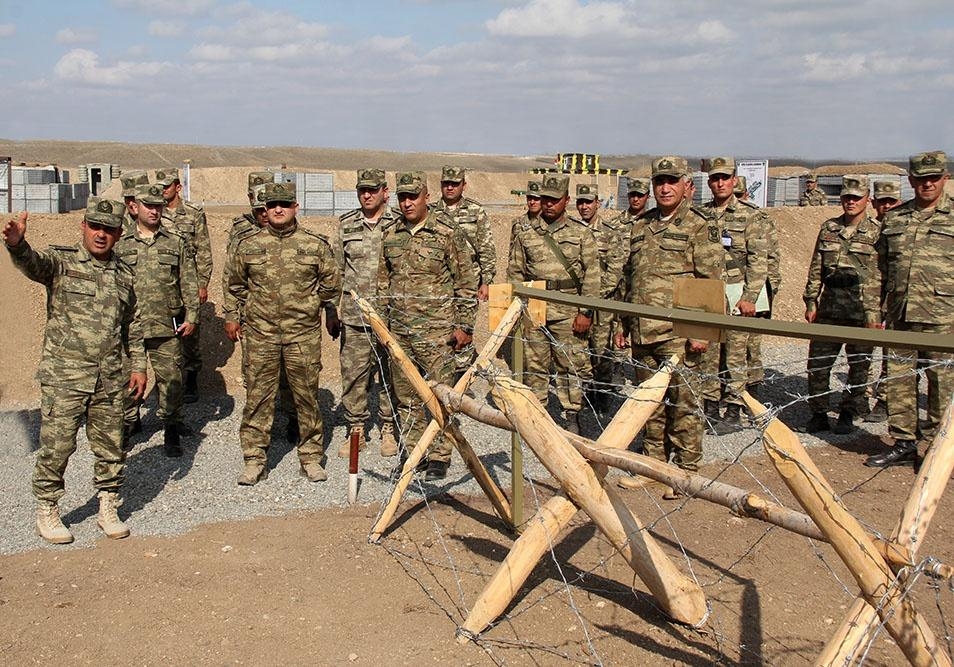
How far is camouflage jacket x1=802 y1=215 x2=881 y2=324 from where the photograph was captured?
30.2 ft

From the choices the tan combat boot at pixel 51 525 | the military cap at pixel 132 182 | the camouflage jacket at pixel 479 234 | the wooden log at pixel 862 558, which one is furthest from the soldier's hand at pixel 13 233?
the wooden log at pixel 862 558

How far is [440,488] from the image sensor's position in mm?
7352

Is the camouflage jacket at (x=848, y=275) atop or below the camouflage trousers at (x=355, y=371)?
atop

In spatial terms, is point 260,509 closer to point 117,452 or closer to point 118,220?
point 117,452

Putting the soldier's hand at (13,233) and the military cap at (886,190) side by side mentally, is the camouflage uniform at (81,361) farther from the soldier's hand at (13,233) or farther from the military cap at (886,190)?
the military cap at (886,190)

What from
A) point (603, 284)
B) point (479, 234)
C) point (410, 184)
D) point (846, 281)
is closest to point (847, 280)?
point (846, 281)

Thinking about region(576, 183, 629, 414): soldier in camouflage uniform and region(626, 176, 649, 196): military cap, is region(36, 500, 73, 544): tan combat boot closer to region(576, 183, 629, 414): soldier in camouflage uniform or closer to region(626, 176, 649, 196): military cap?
region(576, 183, 629, 414): soldier in camouflage uniform

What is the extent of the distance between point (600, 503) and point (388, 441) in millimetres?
3935

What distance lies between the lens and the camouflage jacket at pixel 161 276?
326 inches

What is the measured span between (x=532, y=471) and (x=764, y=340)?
733cm

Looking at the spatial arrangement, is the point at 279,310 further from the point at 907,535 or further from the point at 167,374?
the point at 907,535

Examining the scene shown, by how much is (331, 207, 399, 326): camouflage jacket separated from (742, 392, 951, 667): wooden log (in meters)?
5.51

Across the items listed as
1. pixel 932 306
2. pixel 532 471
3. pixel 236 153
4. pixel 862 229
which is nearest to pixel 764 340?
pixel 862 229

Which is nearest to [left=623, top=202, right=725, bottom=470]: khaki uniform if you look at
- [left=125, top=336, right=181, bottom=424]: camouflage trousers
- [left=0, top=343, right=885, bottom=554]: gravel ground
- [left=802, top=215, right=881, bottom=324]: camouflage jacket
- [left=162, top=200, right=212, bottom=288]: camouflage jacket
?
[left=0, top=343, right=885, bottom=554]: gravel ground
